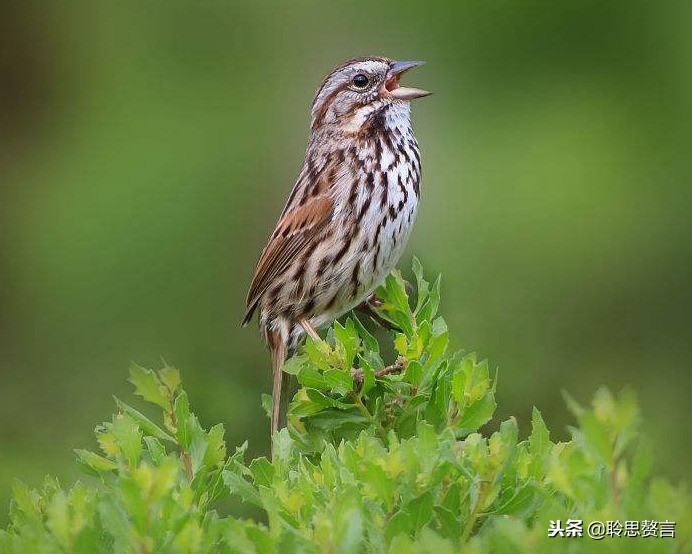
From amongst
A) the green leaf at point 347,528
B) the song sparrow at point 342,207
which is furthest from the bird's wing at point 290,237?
the green leaf at point 347,528

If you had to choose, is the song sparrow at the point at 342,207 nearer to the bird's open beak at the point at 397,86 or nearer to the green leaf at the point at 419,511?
the bird's open beak at the point at 397,86

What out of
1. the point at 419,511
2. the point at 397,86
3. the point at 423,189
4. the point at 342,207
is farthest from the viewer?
the point at 423,189

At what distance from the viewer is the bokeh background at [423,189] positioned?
5.12m

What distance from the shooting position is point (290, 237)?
12.0ft

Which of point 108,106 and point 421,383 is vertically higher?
point 108,106

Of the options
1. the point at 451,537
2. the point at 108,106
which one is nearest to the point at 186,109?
the point at 108,106

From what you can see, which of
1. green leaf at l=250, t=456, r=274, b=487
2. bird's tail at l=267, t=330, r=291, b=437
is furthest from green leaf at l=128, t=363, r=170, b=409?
bird's tail at l=267, t=330, r=291, b=437

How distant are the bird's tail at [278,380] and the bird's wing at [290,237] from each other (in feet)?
0.31

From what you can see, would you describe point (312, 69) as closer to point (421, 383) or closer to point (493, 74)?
point (493, 74)

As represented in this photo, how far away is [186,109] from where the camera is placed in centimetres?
570

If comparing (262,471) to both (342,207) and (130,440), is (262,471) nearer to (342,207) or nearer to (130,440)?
(130,440)

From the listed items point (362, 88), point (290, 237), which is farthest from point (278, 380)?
point (362, 88)

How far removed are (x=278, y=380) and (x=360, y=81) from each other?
90 centimetres

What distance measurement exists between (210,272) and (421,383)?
2979 millimetres
